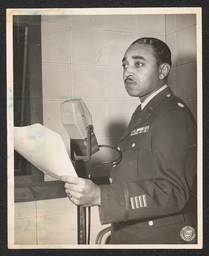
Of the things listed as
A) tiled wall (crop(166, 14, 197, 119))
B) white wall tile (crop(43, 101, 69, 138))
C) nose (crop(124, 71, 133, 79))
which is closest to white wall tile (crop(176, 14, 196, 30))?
tiled wall (crop(166, 14, 197, 119))

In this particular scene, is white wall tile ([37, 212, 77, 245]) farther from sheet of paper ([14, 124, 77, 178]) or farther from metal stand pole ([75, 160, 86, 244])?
sheet of paper ([14, 124, 77, 178])

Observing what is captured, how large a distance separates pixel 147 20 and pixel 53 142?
53 centimetres

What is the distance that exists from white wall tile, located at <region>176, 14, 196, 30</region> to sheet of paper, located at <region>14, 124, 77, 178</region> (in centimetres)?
56

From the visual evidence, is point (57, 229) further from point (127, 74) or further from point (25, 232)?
point (127, 74)

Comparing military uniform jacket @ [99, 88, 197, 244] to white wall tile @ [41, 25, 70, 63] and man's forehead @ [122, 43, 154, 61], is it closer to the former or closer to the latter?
man's forehead @ [122, 43, 154, 61]

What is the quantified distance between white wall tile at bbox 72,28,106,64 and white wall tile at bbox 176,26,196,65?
0.26 metres

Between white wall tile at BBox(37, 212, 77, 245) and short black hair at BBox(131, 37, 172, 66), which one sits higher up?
short black hair at BBox(131, 37, 172, 66)

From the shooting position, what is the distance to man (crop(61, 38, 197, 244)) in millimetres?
979

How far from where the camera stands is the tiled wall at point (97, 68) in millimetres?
1013

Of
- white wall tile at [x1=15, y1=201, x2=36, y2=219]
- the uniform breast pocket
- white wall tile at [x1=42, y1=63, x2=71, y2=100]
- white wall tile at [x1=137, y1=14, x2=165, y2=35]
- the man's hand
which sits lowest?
white wall tile at [x1=15, y1=201, x2=36, y2=219]

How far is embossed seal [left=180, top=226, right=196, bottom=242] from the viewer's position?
1.02m

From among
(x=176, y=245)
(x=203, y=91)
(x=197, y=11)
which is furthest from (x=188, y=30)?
(x=176, y=245)

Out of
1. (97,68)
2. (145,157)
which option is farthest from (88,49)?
(145,157)

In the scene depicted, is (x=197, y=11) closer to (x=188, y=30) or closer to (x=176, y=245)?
(x=188, y=30)
